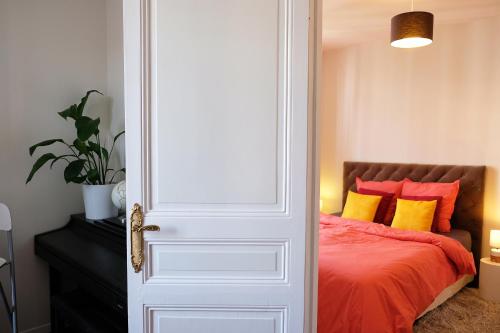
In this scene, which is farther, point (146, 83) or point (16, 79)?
point (16, 79)

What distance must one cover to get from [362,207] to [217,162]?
99.8 inches

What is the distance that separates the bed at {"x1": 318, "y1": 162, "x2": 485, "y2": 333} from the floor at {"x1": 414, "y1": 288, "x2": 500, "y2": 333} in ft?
0.26

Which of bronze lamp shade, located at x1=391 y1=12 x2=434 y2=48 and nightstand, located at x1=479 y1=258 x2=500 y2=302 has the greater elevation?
bronze lamp shade, located at x1=391 y1=12 x2=434 y2=48

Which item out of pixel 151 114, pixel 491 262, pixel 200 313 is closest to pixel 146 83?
pixel 151 114

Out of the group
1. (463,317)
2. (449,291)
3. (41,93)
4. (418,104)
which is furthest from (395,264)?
(41,93)

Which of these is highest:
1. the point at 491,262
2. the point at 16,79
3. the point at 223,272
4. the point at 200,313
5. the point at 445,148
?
the point at 16,79

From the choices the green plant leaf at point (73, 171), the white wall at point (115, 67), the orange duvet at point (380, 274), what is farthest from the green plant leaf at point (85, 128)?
the orange duvet at point (380, 274)

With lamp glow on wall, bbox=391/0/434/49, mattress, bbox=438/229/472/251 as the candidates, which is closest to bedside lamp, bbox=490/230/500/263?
mattress, bbox=438/229/472/251

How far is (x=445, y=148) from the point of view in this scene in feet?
12.0

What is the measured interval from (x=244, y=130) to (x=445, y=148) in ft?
9.61

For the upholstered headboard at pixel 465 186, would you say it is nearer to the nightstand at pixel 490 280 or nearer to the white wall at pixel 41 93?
the nightstand at pixel 490 280

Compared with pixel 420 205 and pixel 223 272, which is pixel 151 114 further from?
pixel 420 205

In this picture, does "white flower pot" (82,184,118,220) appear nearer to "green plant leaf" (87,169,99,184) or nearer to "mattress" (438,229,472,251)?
"green plant leaf" (87,169,99,184)

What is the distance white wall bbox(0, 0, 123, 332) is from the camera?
94.3 inches
